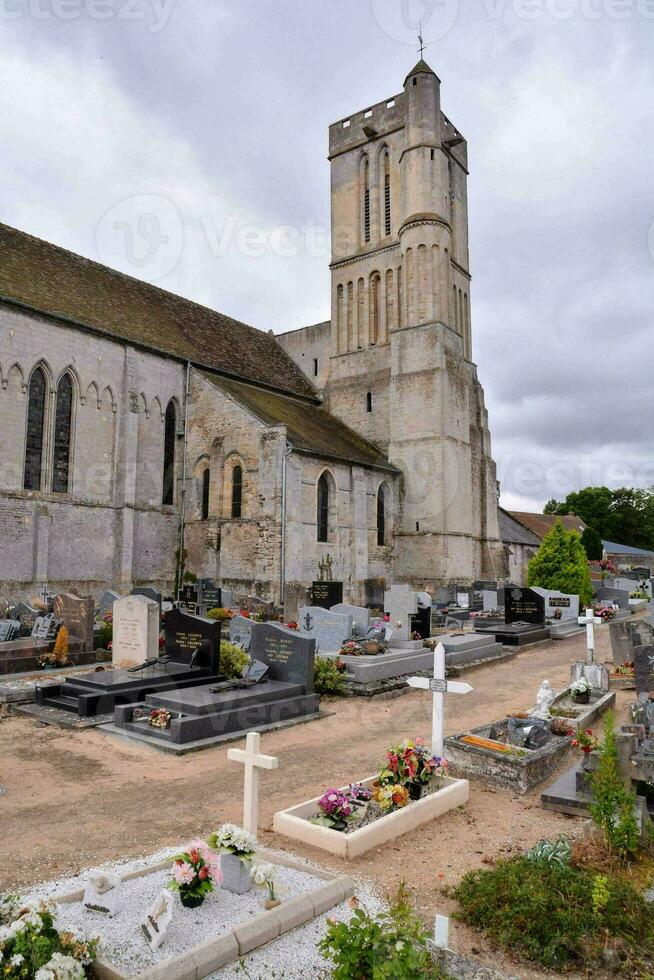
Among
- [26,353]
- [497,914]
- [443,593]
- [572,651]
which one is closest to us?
[497,914]

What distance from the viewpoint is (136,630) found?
36.2 ft

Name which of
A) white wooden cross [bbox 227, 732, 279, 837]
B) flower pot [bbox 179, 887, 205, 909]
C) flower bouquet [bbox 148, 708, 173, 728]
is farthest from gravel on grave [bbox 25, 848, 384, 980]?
flower bouquet [bbox 148, 708, 173, 728]

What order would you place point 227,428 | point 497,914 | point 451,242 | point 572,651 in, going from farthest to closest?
point 451,242 < point 227,428 < point 572,651 < point 497,914

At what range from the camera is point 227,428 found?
2327 cm

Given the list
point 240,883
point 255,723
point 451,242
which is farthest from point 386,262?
point 240,883

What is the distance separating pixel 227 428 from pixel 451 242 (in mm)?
16136

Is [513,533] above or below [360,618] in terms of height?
above

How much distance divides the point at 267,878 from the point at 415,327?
87.8ft

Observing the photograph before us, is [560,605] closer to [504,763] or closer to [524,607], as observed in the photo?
[524,607]

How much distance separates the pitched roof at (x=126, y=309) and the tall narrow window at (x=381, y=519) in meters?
7.05

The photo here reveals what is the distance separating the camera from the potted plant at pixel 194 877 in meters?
3.71

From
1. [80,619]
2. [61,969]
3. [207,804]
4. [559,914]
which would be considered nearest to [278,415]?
[80,619]

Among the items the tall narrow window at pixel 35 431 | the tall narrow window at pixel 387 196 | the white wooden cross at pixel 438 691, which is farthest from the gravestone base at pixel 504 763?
the tall narrow window at pixel 387 196

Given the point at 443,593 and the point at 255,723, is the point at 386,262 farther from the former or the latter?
the point at 255,723
